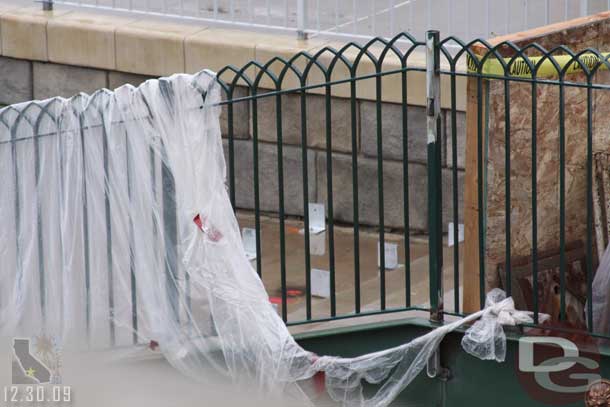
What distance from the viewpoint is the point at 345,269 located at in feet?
27.4

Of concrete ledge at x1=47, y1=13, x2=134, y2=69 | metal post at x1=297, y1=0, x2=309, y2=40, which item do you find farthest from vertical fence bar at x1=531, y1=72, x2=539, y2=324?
concrete ledge at x1=47, y1=13, x2=134, y2=69

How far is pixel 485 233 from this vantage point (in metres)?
6.04

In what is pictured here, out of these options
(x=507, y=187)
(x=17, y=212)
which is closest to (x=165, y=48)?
(x=17, y=212)

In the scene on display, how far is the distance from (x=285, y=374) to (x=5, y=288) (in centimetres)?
155

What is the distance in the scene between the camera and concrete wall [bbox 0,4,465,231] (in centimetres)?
858

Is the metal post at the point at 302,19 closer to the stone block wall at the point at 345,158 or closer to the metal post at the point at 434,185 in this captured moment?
the stone block wall at the point at 345,158

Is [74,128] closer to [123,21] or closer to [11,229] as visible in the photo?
[11,229]

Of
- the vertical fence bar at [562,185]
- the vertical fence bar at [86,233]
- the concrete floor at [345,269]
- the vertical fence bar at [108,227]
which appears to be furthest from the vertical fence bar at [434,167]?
the vertical fence bar at [86,233]

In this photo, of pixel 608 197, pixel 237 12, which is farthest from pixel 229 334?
pixel 237 12

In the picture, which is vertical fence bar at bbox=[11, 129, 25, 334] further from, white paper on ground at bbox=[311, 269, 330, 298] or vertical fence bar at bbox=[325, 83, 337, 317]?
white paper on ground at bbox=[311, 269, 330, 298]

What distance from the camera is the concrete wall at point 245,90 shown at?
858 centimetres

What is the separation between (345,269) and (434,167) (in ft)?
8.32

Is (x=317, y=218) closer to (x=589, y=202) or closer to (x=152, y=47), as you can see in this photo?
(x=152, y=47)

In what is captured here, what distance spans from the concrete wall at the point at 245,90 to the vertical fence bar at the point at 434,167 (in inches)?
93.4
